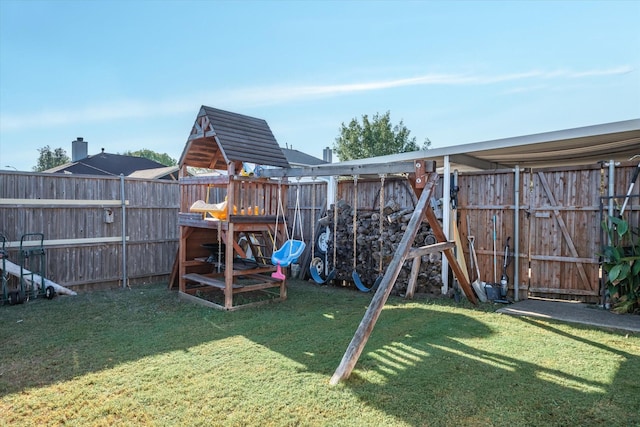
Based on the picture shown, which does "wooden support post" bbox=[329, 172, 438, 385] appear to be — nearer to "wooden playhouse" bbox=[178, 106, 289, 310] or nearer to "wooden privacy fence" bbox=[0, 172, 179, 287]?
"wooden playhouse" bbox=[178, 106, 289, 310]

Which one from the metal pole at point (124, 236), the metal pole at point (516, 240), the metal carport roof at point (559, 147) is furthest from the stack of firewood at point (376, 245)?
the metal pole at point (124, 236)

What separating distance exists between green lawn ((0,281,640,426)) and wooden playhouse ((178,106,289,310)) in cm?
86

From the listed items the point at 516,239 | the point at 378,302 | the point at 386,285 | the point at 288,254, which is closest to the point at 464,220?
the point at 516,239

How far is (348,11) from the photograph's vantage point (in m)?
8.77

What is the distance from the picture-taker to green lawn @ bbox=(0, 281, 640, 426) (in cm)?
256

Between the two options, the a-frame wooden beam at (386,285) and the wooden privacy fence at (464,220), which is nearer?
the a-frame wooden beam at (386,285)

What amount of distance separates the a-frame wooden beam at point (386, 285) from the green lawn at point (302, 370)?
0.51 feet

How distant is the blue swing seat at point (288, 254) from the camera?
542 cm

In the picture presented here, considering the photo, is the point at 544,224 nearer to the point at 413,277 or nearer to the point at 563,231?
the point at 563,231

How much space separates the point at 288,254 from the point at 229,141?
190 cm

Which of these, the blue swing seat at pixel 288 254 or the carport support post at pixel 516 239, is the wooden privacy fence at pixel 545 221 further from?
the blue swing seat at pixel 288 254

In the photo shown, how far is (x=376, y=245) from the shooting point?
710cm

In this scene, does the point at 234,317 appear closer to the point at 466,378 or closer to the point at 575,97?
the point at 466,378

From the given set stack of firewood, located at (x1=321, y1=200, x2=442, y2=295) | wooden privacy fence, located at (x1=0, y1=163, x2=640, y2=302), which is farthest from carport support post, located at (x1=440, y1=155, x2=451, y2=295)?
wooden privacy fence, located at (x1=0, y1=163, x2=640, y2=302)
